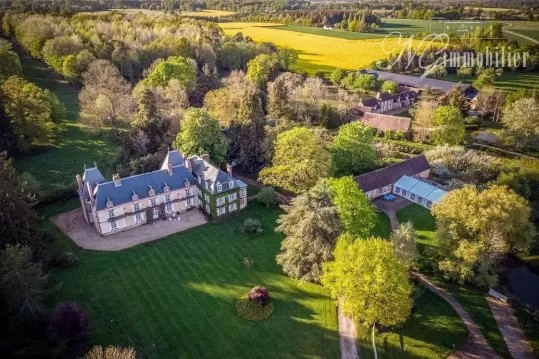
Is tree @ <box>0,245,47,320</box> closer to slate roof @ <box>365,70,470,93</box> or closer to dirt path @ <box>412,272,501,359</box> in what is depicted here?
dirt path @ <box>412,272,501,359</box>

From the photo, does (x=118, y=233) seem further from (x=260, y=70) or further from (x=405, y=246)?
(x=260, y=70)

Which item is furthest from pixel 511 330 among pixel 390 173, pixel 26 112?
pixel 26 112

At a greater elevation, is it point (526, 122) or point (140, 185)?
point (526, 122)

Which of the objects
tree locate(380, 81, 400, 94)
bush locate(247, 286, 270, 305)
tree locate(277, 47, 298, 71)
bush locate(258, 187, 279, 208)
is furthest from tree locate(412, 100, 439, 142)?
bush locate(247, 286, 270, 305)

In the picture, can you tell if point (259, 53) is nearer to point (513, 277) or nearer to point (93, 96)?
point (93, 96)

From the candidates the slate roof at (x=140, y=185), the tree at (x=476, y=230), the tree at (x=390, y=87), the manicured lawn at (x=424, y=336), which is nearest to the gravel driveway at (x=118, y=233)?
the slate roof at (x=140, y=185)
